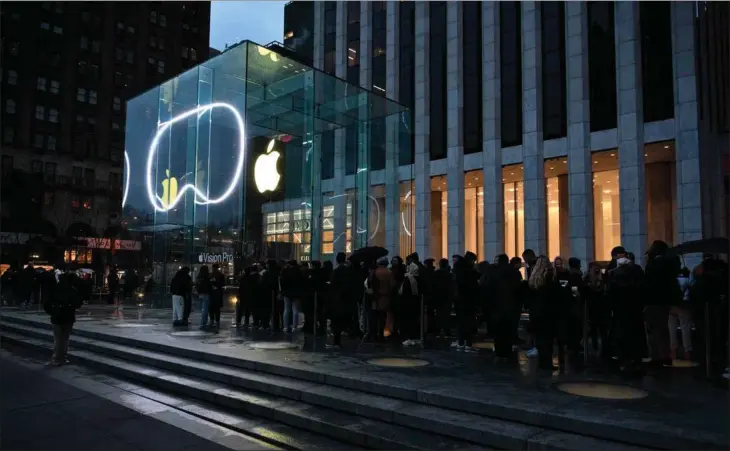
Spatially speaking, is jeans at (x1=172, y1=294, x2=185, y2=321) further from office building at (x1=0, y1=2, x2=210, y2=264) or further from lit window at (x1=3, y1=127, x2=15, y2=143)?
lit window at (x1=3, y1=127, x2=15, y2=143)

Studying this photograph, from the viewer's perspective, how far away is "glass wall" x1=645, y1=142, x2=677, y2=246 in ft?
82.0

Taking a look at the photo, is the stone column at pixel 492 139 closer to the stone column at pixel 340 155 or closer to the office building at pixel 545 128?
the office building at pixel 545 128

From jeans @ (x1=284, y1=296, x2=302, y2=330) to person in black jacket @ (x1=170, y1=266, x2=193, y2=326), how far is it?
2945 mm

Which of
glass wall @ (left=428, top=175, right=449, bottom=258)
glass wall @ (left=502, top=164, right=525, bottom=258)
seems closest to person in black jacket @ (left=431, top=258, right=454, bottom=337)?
glass wall @ (left=502, top=164, right=525, bottom=258)

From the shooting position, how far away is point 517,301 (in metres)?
9.30

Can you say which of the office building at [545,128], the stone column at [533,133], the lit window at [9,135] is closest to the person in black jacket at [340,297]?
the office building at [545,128]

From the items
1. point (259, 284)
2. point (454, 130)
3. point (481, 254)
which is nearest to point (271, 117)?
point (259, 284)

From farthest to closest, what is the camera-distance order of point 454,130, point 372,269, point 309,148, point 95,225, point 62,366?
point 95,225, point 454,130, point 309,148, point 372,269, point 62,366

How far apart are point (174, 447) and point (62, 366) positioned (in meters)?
6.37

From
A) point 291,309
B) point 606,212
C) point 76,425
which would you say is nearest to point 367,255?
point 291,309

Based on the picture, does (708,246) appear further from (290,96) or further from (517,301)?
(290,96)

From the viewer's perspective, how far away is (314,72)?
1784 cm

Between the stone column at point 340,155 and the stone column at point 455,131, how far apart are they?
640cm

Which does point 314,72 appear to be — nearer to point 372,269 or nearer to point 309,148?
point 309,148
